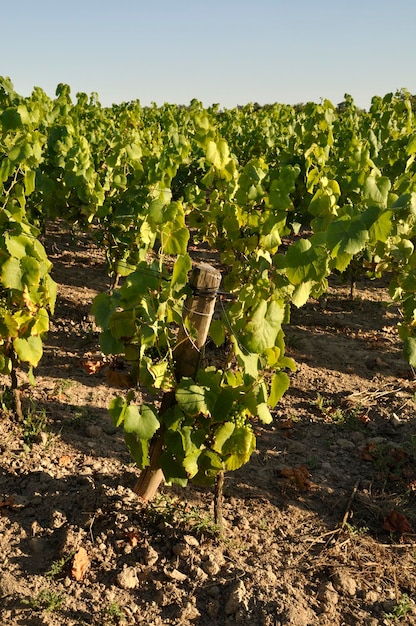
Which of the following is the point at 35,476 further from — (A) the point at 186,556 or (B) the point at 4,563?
(A) the point at 186,556

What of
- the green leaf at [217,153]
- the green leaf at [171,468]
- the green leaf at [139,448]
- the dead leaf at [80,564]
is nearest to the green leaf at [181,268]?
the green leaf at [139,448]

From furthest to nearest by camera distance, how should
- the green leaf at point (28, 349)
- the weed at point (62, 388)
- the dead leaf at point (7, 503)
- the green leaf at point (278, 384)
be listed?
1. the weed at point (62, 388)
2. the green leaf at point (28, 349)
3. the dead leaf at point (7, 503)
4. the green leaf at point (278, 384)

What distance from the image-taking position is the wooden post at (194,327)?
245 cm

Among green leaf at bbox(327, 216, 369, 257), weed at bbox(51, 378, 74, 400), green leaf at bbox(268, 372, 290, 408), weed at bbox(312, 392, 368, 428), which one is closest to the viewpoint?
green leaf at bbox(327, 216, 369, 257)

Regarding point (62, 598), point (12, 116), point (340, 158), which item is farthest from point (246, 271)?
point (340, 158)

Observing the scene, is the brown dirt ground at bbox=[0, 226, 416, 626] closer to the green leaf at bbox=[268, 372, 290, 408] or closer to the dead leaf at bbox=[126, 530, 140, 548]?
the dead leaf at bbox=[126, 530, 140, 548]

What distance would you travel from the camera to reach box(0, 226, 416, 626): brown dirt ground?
2.48 metres

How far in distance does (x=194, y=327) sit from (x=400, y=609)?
157cm

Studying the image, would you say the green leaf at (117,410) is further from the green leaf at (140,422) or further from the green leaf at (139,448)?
the green leaf at (139,448)

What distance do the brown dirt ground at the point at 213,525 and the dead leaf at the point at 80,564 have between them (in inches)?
0.5

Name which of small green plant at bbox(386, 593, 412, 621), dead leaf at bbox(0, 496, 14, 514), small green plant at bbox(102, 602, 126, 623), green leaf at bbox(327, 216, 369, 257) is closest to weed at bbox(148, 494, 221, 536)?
small green plant at bbox(102, 602, 126, 623)

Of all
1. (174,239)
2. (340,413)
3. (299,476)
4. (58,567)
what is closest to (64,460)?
(58,567)

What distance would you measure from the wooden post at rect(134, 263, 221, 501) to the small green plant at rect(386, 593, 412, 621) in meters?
1.25

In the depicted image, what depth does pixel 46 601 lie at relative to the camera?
95.1 inches
